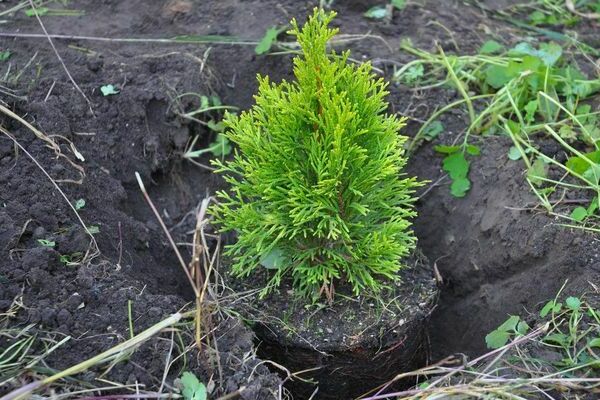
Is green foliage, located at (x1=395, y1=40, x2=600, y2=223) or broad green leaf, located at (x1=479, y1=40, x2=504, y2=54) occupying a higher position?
broad green leaf, located at (x1=479, y1=40, x2=504, y2=54)

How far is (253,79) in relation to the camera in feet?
13.4

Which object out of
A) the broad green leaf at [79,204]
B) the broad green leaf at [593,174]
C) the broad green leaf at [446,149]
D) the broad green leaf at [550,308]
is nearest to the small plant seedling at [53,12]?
the broad green leaf at [79,204]

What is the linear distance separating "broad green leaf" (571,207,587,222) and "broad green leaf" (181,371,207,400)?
65.5 inches

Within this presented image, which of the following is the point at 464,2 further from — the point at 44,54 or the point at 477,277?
the point at 44,54

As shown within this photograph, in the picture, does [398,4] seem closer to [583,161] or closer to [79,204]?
[583,161]

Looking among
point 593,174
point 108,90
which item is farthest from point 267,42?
point 593,174

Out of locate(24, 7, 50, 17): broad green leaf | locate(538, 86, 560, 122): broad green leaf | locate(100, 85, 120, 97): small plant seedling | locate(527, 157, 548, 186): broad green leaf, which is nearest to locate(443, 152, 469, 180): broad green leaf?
locate(527, 157, 548, 186): broad green leaf

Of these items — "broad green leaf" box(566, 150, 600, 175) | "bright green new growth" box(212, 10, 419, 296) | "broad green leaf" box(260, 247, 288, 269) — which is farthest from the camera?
"broad green leaf" box(566, 150, 600, 175)

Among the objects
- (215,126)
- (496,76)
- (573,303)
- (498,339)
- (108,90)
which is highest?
(108,90)

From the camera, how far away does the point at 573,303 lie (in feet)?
9.46

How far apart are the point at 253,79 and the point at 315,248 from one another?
4.55ft

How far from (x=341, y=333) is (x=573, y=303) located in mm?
864

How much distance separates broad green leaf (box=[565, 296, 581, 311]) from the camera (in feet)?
9.43

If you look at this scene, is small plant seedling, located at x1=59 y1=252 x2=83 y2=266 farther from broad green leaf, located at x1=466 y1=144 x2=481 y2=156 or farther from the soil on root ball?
broad green leaf, located at x1=466 y1=144 x2=481 y2=156
